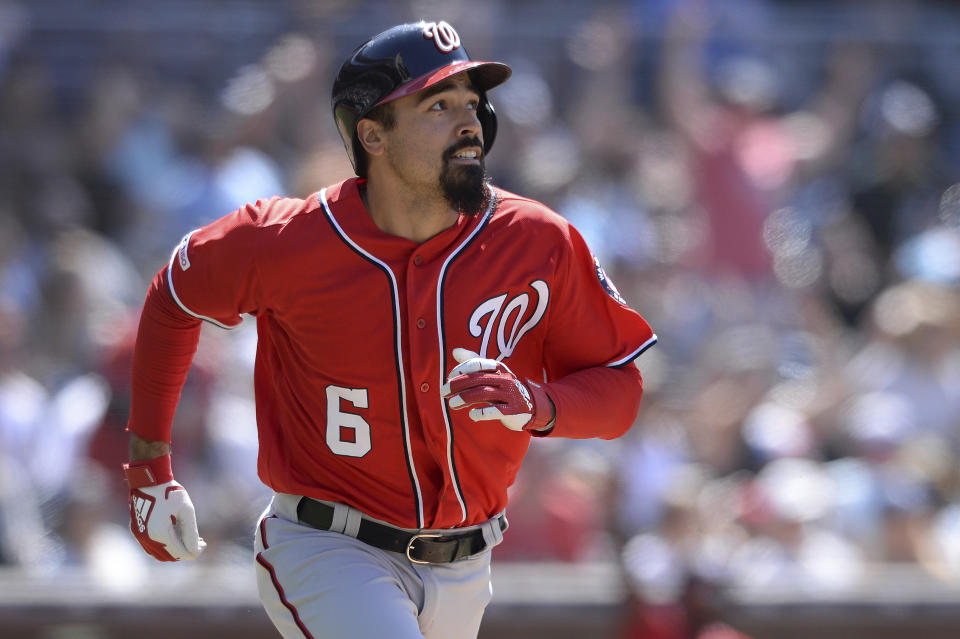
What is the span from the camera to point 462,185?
331 centimetres

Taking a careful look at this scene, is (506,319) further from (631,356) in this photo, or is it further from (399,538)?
(399,538)

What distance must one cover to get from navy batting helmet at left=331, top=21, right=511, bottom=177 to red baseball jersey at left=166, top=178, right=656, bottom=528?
0.84ft

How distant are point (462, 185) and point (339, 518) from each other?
0.88 metres

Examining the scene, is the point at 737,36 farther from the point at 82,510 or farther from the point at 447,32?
the point at 447,32

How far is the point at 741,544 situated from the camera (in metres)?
6.40

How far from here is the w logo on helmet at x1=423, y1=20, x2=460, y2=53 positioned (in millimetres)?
3338

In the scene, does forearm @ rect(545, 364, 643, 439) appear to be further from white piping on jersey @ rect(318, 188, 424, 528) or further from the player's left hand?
white piping on jersey @ rect(318, 188, 424, 528)

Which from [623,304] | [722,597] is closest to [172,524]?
[623,304]

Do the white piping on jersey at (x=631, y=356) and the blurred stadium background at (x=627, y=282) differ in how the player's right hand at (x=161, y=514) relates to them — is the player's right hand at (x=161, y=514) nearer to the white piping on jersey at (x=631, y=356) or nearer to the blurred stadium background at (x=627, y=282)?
the white piping on jersey at (x=631, y=356)

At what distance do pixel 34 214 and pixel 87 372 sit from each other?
1.37m

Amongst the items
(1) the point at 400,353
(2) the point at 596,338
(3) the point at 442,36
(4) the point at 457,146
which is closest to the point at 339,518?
(1) the point at 400,353

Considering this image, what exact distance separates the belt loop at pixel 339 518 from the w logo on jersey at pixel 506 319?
0.51 meters

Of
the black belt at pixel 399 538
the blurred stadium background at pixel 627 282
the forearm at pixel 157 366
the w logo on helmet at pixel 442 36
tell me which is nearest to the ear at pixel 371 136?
the w logo on helmet at pixel 442 36

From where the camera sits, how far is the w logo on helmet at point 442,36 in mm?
3338
